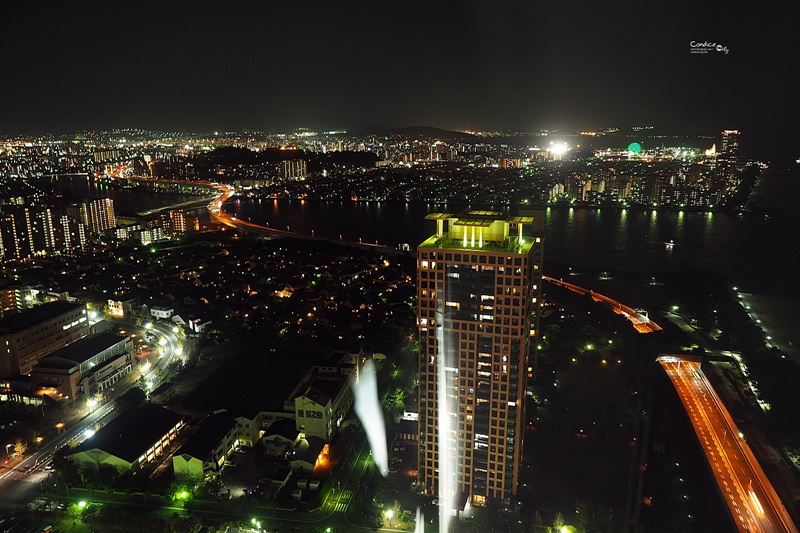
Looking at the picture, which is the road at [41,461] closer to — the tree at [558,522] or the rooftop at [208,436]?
the rooftop at [208,436]

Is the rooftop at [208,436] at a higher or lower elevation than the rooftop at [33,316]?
lower

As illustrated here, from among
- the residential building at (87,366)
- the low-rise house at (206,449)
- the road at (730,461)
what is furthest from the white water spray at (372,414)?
the residential building at (87,366)

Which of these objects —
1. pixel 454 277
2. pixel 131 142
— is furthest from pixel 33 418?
pixel 131 142

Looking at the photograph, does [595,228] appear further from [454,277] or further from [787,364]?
[454,277]

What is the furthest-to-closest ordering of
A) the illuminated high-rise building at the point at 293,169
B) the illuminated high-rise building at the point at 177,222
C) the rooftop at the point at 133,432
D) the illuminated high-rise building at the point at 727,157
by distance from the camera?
the illuminated high-rise building at the point at 293,169
the illuminated high-rise building at the point at 177,222
the illuminated high-rise building at the point at 727,157
the rooftop at the point at 133,432

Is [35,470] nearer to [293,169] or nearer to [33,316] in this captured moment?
[33,316]

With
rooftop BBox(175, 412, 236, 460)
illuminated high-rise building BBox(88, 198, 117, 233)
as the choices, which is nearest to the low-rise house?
rooftop BBox(175, 412, 236, 460)
